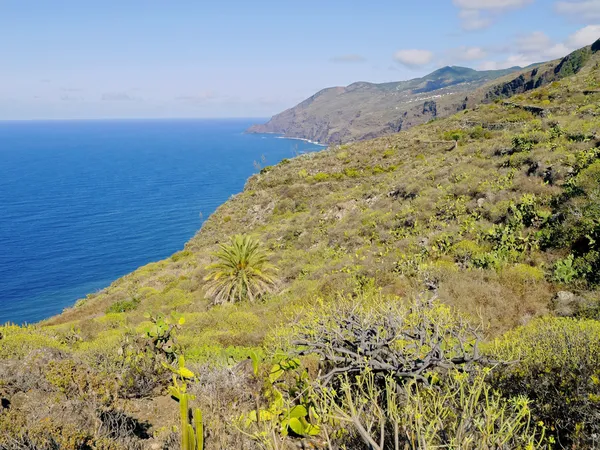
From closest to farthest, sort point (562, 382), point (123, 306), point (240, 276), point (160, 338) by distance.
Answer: point (562, 382)
point (160, 338)
point (240, 276)
point (123, 306)

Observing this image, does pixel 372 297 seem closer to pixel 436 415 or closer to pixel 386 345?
pixel 386 345

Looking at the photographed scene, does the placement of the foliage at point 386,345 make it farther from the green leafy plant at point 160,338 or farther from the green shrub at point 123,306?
the green shrub at point 123,306

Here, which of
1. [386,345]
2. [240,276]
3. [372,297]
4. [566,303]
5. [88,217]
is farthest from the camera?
[88,217]

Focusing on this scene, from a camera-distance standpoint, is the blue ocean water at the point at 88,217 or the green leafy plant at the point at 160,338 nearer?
the green leafy plant at the point at 160,338

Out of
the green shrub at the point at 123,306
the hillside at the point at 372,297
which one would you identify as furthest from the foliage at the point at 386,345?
the green shrub at the point at 123,306

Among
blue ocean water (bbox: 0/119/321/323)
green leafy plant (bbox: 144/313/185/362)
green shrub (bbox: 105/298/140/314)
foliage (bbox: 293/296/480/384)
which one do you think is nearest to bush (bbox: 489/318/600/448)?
foliage (bbox: 293/296/480/384)

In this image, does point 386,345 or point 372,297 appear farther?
point 372,297

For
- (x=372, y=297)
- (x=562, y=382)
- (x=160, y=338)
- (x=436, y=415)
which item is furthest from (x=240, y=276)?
(x=436, y=415)
